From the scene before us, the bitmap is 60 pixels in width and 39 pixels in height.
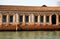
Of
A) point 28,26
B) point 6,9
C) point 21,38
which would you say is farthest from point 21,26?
point 21,38

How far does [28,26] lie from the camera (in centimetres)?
2886

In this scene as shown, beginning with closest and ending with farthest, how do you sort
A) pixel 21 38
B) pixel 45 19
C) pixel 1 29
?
pixel 21 38 < pixel 1 29 < pixel 45 19

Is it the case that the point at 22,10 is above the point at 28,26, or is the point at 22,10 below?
above

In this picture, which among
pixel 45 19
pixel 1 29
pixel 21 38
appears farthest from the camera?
pixel 45 19

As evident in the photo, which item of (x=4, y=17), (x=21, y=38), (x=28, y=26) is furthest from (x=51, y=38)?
(x=4, y=17)

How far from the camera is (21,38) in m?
21.0

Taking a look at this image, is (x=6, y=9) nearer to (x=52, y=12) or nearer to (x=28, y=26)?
(x=28, y=26)

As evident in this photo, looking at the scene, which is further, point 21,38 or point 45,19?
point 45,19

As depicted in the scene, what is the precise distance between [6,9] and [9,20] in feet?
4.68

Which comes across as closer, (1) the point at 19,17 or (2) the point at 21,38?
(2) the point at 21,38

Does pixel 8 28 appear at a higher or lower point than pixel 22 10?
lower

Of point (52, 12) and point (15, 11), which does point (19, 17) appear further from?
point (52, 12)

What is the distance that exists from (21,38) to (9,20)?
29.1ft

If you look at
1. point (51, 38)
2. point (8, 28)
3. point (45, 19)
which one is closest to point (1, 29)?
point (8, 28)
